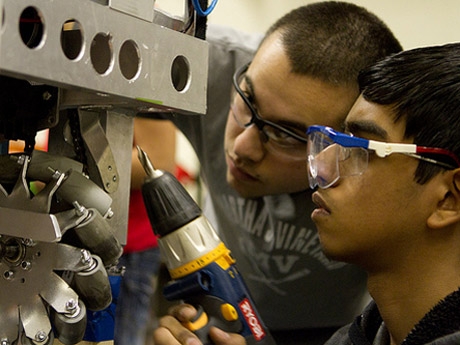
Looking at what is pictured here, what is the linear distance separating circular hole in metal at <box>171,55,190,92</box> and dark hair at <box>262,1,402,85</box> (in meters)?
0.58

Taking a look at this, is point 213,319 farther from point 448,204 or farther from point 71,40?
point 71,40

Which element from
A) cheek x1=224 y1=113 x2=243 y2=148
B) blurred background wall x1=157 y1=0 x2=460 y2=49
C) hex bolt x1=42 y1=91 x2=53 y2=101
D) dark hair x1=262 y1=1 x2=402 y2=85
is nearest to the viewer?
hex bolt x1=42 y1=91 x2=53 y2=101

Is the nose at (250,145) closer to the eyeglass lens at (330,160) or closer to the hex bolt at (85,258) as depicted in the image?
the eyeglass lens at (330,160)

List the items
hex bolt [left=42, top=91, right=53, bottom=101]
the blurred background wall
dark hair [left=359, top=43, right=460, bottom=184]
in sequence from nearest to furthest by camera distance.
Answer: hex bolt [left=42, top=91, right=53, bottom=101] < dark hair [left=359, top=43, right=460, bottom=184] < the blurred background wall

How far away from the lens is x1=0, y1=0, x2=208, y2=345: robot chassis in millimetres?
746

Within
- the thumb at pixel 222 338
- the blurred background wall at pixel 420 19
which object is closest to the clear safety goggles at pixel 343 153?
the thumb at pixel 222 338

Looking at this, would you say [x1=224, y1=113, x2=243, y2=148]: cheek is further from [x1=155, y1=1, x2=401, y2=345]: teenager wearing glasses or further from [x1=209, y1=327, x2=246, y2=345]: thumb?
[x1=209, y1=327, x2=246, y2=345]: thumb

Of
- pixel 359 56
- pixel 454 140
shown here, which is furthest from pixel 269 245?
pixel 454 140

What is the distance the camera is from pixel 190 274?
1.13 metres

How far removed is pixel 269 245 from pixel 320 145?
1.86 ft

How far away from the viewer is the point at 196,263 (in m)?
1.12

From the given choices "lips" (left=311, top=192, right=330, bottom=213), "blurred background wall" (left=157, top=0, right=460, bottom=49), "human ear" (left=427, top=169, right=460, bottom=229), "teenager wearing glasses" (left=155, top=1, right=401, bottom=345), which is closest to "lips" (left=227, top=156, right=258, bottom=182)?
"teenager wearing glasses" (left=155, top=1, right=401, bottom=345)

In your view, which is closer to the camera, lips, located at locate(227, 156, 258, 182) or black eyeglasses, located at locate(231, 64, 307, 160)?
black eyeglasses, located at locate(231, 64, 307, 160)

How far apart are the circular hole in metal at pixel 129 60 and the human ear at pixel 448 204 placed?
1.77 feet
